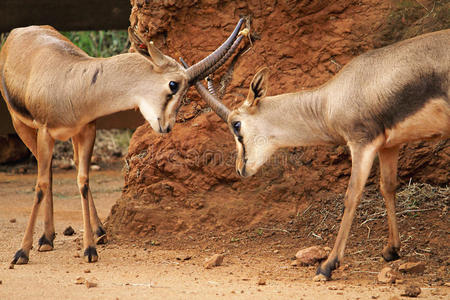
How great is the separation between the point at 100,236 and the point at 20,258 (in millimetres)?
1242

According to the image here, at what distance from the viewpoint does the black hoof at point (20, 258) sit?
698 cm

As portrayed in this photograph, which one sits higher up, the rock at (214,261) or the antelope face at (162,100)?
the antelope face at (162,100)

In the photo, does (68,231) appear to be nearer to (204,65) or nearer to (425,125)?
(204,65)

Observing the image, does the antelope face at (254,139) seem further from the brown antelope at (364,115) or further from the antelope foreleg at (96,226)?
the antelope foreleg at (96,226)

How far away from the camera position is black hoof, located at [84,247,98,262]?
23.3ft

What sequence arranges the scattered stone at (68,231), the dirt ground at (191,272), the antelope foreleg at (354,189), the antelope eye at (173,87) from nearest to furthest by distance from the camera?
1. the dirt ground at (191,272)
2. the antelope foreleg at (354,189)
3. the antelope eye at (173,87)
4. the scattered stone at (68,231)

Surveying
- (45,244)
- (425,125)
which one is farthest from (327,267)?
(45,244)

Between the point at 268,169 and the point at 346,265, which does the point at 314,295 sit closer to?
the point at 346,265

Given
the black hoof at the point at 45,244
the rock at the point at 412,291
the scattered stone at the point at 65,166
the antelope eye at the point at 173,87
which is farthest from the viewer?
the scattered stone at the point at 65,166

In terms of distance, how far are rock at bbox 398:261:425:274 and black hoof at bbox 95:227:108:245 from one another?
3.47 meters

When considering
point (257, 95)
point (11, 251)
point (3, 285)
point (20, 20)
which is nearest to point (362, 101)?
point (257, 95)

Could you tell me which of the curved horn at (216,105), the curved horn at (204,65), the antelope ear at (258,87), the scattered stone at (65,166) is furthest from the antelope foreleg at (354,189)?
the scattered stone at (65,166)

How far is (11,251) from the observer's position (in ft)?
25.0

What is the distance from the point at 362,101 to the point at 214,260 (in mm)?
2073
